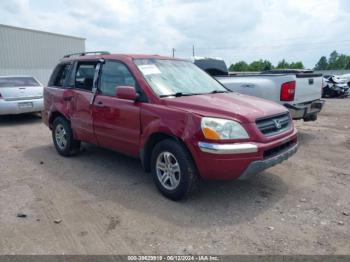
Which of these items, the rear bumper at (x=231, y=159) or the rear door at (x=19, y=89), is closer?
the rear bumper at (x=231, y=159)

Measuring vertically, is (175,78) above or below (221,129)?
above

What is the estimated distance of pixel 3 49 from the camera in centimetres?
1855

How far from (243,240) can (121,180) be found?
86.9 inches

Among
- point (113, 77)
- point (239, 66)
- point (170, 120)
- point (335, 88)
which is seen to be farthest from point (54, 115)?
point (239, 66)

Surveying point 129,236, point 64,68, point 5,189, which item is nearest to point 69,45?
point 64,68

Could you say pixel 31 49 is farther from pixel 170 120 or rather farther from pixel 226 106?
pixel 226 106

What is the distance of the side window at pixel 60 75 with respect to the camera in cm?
600

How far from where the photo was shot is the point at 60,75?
6188 mm

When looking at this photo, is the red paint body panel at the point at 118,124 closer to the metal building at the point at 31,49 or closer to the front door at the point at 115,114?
the front door at the point at 115,114

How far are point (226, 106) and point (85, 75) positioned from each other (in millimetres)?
2662

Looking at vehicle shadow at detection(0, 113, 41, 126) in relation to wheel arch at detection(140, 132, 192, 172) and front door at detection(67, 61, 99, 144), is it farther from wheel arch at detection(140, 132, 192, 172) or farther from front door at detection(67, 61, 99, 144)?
wheel arch at detection(140, 132, 192, 172)

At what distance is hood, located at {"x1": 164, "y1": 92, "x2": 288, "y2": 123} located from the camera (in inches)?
144

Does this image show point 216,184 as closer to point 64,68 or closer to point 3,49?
point 64,68

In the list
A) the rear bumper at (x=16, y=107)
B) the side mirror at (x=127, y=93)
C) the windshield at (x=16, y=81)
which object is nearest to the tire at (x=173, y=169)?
the side mirror at (x=127, y=93)
